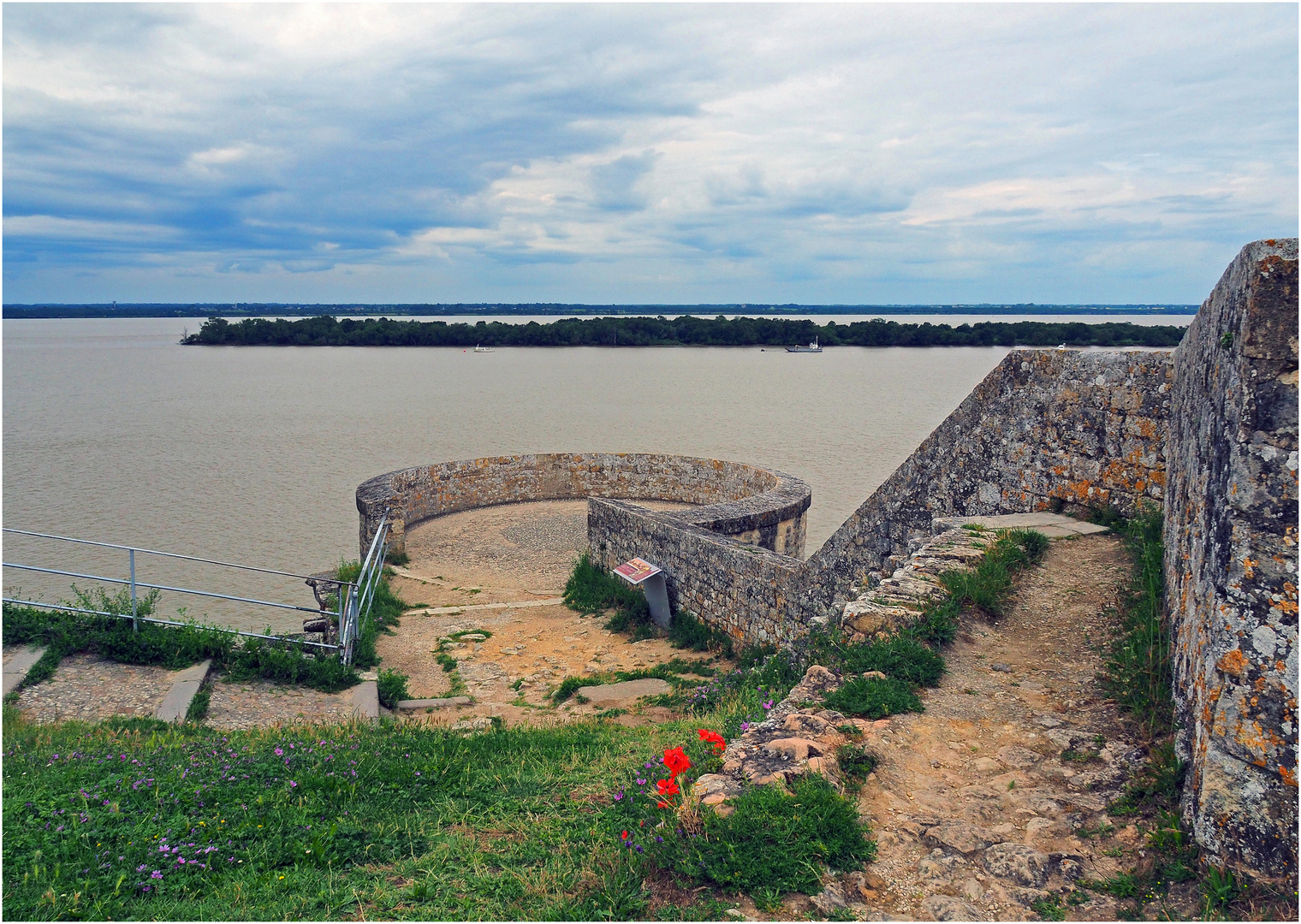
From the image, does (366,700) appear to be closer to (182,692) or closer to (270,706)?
(270,706)

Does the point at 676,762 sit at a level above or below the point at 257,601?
above

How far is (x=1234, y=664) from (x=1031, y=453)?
4.11m

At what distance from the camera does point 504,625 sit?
1077cm

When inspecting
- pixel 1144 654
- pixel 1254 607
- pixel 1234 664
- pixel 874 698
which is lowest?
pixel 874 698

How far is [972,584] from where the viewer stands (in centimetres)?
468

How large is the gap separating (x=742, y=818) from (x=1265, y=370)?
2240 millimetres

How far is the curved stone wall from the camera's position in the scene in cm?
1465

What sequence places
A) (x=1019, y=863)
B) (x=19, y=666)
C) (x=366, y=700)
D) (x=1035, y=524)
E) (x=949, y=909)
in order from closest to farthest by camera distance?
(x=949, y=909), (x=1019, y=863), (x=1035, y=524), (x=19, y=666), (x=366, y=700)

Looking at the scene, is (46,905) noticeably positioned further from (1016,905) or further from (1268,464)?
(1268,464)

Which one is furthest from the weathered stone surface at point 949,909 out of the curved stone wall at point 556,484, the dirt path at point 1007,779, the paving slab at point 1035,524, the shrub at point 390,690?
the curved stone wall at point 556,484

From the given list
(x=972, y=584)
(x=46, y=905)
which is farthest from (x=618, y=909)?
(x=972, y=584)

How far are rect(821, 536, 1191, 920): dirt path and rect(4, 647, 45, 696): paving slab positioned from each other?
676 centimetres

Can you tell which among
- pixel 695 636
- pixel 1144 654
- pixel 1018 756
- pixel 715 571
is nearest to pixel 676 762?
pixel 1018 756

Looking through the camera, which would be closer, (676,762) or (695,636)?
(676,762)
